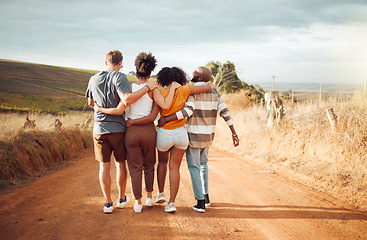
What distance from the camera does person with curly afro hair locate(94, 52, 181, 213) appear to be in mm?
3893

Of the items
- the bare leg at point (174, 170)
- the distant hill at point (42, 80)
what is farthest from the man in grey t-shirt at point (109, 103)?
the distant hill at point (42, 80)

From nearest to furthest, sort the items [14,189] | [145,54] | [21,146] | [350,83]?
1. [145,54]
2. [14,189]
3. [21,146]
4. [350,83]

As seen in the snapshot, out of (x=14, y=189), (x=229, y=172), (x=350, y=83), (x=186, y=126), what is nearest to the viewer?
(x=186, y=126)

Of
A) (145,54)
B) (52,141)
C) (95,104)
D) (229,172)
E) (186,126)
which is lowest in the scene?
(229,172)

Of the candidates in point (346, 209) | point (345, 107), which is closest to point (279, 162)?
point (345, 107)

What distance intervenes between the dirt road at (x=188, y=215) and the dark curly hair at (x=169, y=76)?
2.06 metres

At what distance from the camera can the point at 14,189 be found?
506 centimetres

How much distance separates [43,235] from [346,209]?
465 centimetres

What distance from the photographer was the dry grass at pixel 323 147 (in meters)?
5.51

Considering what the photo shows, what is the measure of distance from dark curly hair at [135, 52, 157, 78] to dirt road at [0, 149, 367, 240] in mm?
2178

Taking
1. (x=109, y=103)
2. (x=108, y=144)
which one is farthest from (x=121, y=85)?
(x=108, y=144)

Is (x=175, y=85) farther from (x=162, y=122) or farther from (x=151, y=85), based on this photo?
(x=162, y=122)

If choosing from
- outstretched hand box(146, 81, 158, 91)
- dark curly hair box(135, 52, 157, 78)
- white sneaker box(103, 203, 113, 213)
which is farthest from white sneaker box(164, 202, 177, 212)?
dark curly hair box(135, 52, 157, 78)

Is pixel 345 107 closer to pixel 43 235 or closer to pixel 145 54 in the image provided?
pixel 145 54
